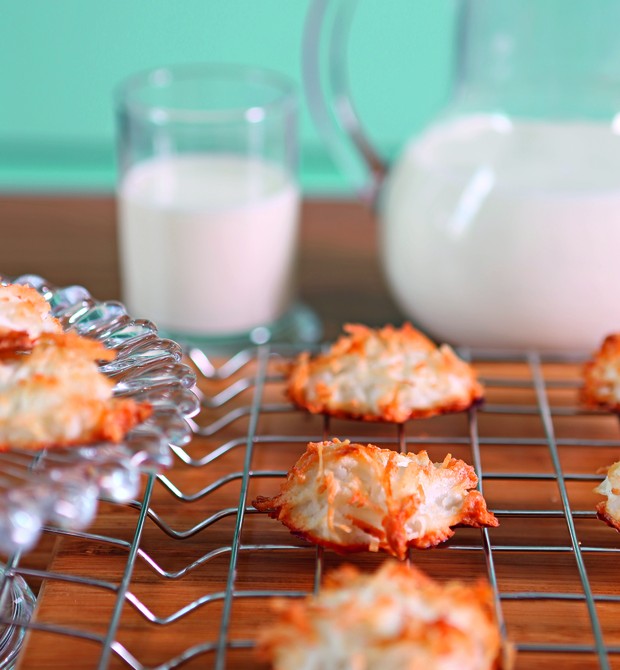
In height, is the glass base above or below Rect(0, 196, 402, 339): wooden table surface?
above

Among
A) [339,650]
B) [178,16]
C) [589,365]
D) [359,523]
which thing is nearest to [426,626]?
[339,650]

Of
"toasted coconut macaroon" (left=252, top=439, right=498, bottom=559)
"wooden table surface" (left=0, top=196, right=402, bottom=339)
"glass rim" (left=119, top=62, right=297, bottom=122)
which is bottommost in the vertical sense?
"wooden table surface" (left=0, top=196, right=402, bottom=339)

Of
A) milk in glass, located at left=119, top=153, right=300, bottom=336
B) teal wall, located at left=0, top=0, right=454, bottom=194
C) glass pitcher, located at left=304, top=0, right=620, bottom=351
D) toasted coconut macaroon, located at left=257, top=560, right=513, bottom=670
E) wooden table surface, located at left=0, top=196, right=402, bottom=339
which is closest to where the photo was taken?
toasted coconut macaroon, located at left=257, top=560, right=513, bottom=670

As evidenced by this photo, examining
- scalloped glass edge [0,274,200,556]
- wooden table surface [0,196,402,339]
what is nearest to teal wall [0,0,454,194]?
wooden table surface [0,196,402,339]

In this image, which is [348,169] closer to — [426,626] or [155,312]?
[155,312]

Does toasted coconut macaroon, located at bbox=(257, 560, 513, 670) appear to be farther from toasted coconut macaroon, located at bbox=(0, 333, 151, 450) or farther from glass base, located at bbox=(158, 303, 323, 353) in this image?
glass base, located at bbox=(158, 303, 323, 353)

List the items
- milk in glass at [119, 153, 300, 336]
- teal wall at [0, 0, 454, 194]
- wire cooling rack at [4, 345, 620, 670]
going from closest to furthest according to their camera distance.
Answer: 1. wire cooling rack at [4, 345, 620, 670]
2. milk in glass at [119, 153, 300, 336]
3. teal wall at [0, 0, 454, 194]

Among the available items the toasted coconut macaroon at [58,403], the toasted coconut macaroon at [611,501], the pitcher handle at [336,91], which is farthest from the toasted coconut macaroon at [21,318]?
the pitcher handle at [336,91]
